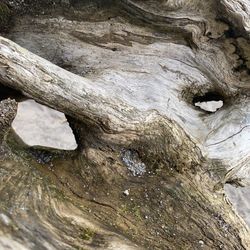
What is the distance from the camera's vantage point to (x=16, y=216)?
5.88 ft

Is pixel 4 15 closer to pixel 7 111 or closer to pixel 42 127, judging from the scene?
pixel 7 111

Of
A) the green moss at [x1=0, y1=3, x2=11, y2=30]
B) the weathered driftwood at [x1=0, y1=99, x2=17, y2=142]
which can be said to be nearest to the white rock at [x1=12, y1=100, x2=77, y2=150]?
the green moss at [x1=0, y1=3, x2=11, y2=30]

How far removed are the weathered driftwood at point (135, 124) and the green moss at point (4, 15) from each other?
0.05 m

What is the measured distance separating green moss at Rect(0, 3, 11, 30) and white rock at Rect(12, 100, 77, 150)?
8.41 feet

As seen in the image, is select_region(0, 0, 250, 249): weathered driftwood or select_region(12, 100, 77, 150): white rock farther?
select_region(12, 100, 77, 150): white rock

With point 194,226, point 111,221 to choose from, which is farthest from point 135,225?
point 194,226

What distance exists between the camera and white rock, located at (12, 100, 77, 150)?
4895mm

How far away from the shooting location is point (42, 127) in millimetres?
5043

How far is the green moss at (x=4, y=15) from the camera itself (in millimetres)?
2271

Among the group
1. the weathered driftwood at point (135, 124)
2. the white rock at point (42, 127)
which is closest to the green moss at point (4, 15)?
the weathered driftwood at point (135, 124)

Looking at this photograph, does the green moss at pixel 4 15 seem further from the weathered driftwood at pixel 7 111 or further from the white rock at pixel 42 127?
the white rock at pixel 42 127

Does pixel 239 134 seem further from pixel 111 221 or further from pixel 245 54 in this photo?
pixel 111 221

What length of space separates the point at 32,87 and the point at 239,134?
2.76ft

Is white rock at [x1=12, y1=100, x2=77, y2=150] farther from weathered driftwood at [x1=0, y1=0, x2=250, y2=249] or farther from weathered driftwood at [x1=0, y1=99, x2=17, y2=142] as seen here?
weathered driftwood at [x1=0, y1=99, x2=17, y2=142]
